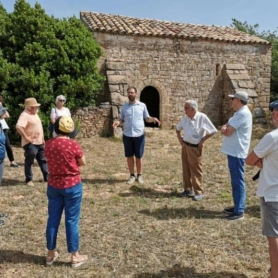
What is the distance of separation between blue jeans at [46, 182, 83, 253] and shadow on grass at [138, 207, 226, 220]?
5.50 ft

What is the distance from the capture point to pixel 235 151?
436 centimetres

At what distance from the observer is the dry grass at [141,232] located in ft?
11.1

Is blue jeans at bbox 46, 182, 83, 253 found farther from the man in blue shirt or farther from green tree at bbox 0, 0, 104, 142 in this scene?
green tree at bbox 0, 0, 104, 142

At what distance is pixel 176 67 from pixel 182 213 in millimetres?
9825

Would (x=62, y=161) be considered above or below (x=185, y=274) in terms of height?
above

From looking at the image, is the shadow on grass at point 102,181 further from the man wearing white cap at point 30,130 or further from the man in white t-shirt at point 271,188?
the man in white t-shirt at point 271,188

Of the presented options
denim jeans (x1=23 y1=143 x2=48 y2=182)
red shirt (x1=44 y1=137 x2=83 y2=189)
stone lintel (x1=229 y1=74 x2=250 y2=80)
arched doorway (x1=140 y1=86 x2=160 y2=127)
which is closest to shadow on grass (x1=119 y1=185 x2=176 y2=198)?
denim jeans (x1=23 y1=143 x2=48 y2=182)

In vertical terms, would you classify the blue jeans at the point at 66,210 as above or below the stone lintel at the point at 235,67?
below

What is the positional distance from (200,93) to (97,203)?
32.9 ft

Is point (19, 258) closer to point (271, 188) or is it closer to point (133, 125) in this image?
point (271, 188)

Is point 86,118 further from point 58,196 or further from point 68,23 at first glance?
point 58,196

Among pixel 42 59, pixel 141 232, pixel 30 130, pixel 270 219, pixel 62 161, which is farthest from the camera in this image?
pixel 42 59

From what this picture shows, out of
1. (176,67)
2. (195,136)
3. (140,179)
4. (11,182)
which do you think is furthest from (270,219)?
(176,67)

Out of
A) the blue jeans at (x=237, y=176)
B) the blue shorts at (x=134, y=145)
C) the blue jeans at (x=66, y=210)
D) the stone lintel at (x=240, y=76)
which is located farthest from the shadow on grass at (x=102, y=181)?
the stone lintel at (x=240, y=76)
